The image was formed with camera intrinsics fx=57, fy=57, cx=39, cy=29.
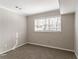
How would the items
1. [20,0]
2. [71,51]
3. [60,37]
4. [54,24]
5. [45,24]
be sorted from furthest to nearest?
[45,24], [54,24], [60,37], [71,51], [20,0]

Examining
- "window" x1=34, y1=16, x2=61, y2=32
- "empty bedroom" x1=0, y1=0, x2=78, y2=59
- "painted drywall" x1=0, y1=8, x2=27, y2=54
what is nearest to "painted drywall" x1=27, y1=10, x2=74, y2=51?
"empty bedroom" x1=0, y1=0, x2=78, y2=59

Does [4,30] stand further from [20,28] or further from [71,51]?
[71,51]

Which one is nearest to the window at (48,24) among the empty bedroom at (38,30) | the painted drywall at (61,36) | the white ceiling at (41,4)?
the empty bedroom at (38,30)

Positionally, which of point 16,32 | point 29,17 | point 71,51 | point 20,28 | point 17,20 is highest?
point 29,17

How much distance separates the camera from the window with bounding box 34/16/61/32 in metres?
3.98

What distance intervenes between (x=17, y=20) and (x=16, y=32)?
0.88 meters

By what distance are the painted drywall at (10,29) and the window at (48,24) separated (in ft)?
4.00

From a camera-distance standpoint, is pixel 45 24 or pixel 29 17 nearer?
pixel 45 24

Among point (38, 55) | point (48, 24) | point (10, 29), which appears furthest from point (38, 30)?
point (38, 55)

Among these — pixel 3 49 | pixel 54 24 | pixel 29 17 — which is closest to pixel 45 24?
pixel 54 24

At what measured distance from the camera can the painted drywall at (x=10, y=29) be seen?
10.4 feet

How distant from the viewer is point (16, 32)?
13.5 feet

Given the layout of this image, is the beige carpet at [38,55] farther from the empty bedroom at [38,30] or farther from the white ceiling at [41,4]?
the white ceiling at [41,4]

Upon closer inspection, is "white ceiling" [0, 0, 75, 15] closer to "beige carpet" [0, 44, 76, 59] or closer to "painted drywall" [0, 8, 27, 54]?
"painted drywall" [0, 8, 27, 54]
